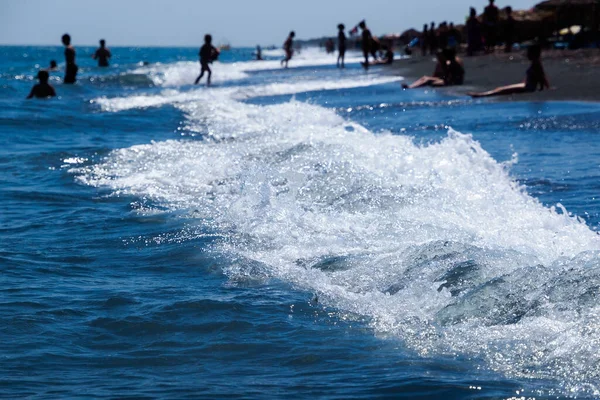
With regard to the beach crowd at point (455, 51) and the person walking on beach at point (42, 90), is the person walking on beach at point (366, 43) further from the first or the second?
the person walking on beach at point (42, 90)

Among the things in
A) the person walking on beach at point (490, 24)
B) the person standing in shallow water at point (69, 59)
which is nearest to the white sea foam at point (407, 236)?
the person standing in shallow water at point (69, 59)

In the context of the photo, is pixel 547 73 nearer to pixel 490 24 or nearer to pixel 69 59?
pixel 490 24

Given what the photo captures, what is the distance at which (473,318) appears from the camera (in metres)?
4.43

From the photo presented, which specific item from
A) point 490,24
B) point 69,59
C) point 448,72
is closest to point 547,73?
point 448,72

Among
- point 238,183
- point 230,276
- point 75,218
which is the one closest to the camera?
point 230,276

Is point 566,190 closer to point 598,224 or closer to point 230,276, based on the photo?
point 598,224

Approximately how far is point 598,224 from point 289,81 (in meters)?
23.1

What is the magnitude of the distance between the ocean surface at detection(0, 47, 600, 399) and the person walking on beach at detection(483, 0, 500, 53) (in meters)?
17.3

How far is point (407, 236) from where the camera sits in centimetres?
612

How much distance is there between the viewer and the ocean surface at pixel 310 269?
156 inches

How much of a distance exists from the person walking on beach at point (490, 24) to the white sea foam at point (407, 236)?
18072 mm

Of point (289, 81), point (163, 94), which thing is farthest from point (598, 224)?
point (289, 81)

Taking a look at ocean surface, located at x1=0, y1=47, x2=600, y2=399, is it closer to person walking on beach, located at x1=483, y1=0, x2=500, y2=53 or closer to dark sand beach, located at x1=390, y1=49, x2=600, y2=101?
dark sand beach, located at x1=390, y1=49, x2=600, y2=101

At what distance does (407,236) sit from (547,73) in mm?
14690
